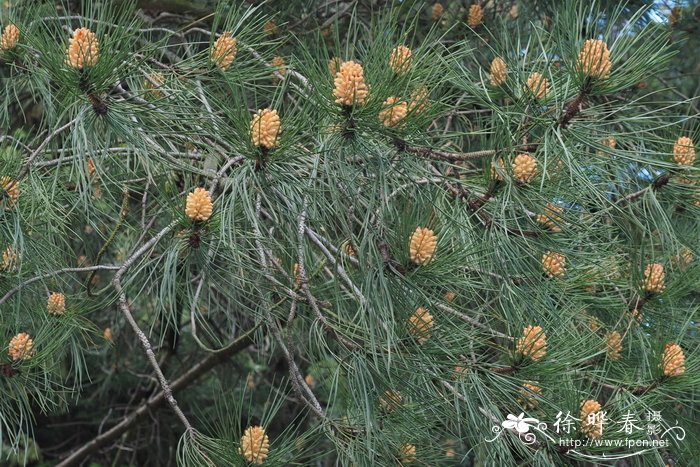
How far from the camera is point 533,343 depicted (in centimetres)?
113

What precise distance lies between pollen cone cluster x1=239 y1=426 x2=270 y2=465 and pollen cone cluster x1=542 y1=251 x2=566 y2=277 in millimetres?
460

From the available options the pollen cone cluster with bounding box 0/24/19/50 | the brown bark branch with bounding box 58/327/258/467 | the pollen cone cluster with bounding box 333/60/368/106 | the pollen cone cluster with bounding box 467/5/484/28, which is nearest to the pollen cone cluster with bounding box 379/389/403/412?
the pollen cone cluster with bounding box 333/60/368/106

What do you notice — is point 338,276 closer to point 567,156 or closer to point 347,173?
point 347,173

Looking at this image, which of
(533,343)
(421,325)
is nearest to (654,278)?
(533,343)

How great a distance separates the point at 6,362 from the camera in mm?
1331

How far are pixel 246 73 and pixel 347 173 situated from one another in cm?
32

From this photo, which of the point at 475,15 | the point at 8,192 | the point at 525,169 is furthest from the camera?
the point at 475,15

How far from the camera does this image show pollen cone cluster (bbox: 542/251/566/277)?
1232mm

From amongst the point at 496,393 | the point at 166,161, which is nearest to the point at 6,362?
the point at 166,161

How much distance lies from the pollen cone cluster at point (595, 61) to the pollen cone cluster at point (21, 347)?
0.90 meters

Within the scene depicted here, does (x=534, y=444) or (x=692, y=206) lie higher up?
(x=692, y=206)

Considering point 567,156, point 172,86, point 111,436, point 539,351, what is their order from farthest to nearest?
1. point 111,436
2. point 172,86
3. point 539,351
4. point 567,156

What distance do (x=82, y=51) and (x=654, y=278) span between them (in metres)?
0.93

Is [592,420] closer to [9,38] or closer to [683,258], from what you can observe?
[683,258]
